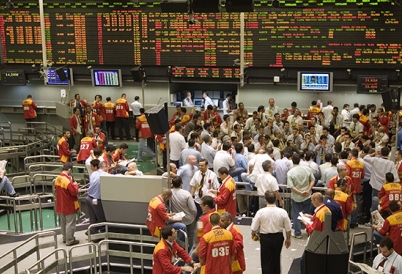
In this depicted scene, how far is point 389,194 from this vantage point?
32.1ft

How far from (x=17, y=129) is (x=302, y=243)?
13.3 m

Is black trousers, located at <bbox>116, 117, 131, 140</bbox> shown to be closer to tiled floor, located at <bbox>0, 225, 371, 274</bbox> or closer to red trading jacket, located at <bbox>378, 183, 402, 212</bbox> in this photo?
tiled floor, located at <bbox>0, 225, 371, 274</bbox>

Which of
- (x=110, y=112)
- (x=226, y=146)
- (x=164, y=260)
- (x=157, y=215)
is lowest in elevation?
(x=164, y=260)

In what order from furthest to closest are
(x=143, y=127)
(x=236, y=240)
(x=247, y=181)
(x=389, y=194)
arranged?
(x=143, y=127) < (x=247, y=181) < (x=389, y=194) < (x=236, y=240)

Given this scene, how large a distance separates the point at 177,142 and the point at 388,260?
637 centimetres

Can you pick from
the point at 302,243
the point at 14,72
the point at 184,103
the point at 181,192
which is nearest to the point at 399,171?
the point at 302,243

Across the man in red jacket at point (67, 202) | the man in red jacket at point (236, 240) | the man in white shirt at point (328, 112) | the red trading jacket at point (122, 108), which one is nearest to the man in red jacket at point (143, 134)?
the red trading jacket at point (122, 108)

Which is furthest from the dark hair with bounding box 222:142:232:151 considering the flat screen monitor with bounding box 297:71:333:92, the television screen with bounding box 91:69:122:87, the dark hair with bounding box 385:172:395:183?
the television screen with bounding box 91:69:122:87

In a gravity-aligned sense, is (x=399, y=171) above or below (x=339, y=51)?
below

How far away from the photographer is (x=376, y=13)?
51.3 ft

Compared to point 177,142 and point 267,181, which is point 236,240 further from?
point 177,142

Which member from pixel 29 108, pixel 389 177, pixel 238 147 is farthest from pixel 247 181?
pixel 29 108

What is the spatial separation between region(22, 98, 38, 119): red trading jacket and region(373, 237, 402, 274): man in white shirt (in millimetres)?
13941

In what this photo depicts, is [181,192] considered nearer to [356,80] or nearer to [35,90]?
[356,80]
